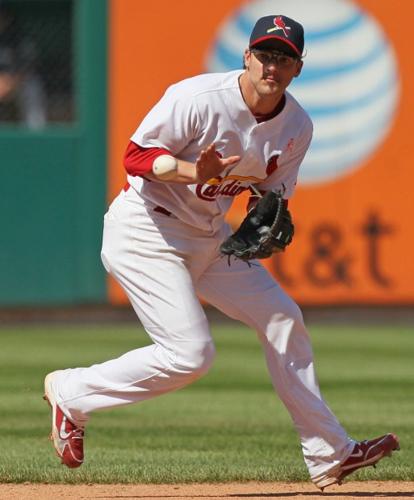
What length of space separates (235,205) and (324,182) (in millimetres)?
1001

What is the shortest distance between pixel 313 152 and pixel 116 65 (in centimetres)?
222

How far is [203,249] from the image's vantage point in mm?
5121

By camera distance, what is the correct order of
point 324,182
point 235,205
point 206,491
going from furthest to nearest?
1. point 324,182
2. point 235,205
3. point 206,491

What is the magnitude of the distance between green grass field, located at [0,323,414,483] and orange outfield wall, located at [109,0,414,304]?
101 cm

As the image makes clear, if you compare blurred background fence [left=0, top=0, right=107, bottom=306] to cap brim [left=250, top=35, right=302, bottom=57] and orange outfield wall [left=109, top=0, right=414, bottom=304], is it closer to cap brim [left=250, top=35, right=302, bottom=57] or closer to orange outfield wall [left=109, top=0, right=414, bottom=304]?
orange outfield wall [left=109, top=0, right=414, bottom=304]

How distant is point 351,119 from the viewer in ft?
43.4

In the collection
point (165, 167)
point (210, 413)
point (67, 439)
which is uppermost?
point (165, 167)

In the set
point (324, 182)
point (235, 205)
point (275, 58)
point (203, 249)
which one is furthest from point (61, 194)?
point (275, 58)

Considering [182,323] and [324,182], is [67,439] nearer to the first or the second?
[182,323]

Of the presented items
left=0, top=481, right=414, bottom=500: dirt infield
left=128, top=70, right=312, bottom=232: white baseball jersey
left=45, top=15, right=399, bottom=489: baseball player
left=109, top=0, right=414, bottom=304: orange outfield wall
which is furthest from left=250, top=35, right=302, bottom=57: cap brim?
left=109, top=0, right=414, bottom=304: orange outfield wall

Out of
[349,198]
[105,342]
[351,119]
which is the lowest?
[105,342]

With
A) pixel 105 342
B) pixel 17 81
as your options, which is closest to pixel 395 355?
pixel 105 342

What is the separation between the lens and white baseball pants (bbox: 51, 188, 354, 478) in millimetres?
4930

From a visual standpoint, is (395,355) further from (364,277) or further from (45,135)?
(45,135)
